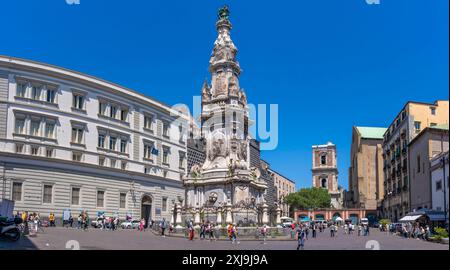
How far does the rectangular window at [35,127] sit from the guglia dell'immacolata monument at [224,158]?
61.0 ft

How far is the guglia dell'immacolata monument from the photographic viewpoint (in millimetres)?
34906

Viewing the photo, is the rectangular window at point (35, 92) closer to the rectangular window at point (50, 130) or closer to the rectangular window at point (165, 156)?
the rectangular window at point (50, 130)

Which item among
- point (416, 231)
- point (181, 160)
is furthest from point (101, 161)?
point (416, 231)

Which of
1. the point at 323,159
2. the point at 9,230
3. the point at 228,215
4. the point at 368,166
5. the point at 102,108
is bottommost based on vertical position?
the point at 9,230

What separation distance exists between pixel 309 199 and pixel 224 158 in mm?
90552

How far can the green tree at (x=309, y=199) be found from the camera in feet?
400

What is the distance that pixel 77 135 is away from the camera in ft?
168

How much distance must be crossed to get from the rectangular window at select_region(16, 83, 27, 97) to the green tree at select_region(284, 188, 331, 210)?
87.9m

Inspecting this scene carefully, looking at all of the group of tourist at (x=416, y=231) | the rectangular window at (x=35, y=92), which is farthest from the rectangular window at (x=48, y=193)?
the group of tourist at (x=416, y=231)

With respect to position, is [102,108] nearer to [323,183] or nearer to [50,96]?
[50,96]

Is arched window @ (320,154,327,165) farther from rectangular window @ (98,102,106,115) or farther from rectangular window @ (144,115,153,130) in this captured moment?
rectangular window @ (98,102,106,115)

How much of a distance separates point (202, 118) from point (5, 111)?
20.1m

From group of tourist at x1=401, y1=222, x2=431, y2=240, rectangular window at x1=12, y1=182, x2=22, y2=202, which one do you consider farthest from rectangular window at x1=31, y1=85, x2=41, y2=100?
group of tourist at x1=401, y1=222, x2=431, y2=240
